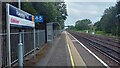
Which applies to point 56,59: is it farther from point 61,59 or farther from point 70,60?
point 70,60

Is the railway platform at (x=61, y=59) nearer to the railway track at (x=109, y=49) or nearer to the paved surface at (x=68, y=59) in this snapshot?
the paved surface at (x=68, y=59)

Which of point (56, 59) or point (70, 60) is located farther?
point (56, 59)

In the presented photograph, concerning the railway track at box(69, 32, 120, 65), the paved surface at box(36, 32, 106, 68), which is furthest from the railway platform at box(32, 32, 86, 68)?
the railway track at box(69, 32, 120, 65)

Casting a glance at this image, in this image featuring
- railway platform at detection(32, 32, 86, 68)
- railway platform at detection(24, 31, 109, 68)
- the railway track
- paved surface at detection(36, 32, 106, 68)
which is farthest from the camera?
the railway track

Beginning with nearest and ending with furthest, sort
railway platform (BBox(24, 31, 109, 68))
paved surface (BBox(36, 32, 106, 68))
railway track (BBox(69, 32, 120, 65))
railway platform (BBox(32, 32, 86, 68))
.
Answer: railway platform (BBox(24, 31, 109, 68)), railway platform (BBox(32, 32, 86, 68)), paved surface (BBox(36, 32, 106, 68)), railway track (BBox(69, 32, 120, 65))

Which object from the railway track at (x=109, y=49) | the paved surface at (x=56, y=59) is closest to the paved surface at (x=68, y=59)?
the paved surface at (x=56, y=59)

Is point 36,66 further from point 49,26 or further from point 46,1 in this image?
point 49,26

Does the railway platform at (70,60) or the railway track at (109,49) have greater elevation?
the railway platform at (70,60)

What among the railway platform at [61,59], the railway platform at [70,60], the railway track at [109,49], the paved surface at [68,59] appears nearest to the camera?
the railway platform at [70,60]

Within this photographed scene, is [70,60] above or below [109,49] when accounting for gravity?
above

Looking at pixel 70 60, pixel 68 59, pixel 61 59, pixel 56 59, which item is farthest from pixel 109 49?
pixel 70 60

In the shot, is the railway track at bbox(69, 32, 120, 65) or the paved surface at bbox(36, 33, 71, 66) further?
the railway track at bbox(69, 32, 120, 65)

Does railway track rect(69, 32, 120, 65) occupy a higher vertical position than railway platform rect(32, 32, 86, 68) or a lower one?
lower

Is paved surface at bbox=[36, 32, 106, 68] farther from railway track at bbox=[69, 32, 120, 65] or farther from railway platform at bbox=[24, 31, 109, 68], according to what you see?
railway track at bbox=[69, 32, 120, 65]
